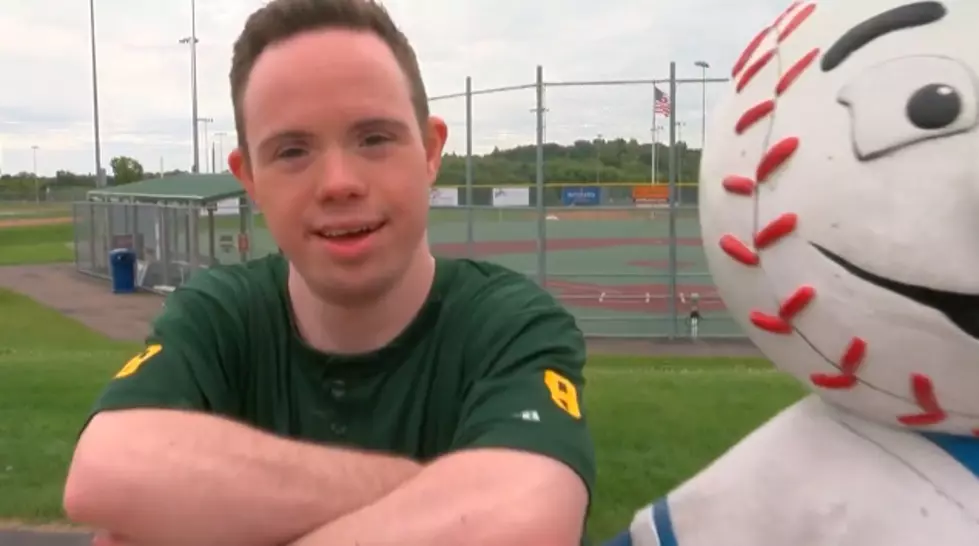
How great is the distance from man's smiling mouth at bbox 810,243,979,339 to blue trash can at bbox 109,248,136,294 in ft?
59.7

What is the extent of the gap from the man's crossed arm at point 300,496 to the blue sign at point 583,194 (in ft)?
36.0

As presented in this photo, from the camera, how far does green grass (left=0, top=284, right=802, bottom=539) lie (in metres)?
4.88

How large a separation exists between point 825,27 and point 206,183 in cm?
1822

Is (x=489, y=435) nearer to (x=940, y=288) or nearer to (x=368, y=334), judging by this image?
(x=368, y=334)

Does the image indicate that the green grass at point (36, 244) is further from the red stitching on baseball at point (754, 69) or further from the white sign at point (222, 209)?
the red stitching on baseball at point (754, 69)

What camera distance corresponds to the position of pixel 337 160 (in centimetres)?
175

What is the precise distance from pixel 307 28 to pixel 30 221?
53.7 meters

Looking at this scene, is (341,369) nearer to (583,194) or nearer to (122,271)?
(583,194)

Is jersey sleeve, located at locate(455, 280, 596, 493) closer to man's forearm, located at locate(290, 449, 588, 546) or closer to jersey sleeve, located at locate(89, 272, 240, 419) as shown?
man's forearm, located at locate(290, 449, 588, 546)

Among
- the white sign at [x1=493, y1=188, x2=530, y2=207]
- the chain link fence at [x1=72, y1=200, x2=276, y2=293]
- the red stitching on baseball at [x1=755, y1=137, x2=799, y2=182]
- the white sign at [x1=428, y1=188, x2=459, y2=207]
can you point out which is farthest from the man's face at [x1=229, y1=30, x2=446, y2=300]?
the chain link fence at [x1=72, y1=200, x2=276, y2=293]

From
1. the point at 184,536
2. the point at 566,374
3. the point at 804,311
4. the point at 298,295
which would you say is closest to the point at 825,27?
the point at 804,311

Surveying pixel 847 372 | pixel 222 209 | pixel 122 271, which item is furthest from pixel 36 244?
pixel 847 372

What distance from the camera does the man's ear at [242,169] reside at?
1.95 m

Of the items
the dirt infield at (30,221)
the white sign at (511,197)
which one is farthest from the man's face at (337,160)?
the dirt infield at (30,221)
